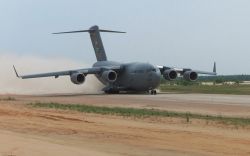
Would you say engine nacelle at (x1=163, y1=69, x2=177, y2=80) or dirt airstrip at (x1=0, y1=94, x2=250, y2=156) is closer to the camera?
dirt airstrip at (x1=0, y1=94, x2=250, y2=156)

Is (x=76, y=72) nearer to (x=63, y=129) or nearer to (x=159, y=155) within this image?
(x=63, y=129)

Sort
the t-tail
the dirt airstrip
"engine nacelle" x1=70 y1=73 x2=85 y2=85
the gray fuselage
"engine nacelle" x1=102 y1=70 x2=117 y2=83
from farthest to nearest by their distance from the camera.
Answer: the t-tail < "engine nacelle" x1=102 y1=70 x2=117 y2=83 < "engine nacelle" x1=70 y1=73 x2=85 y2=85 < the gray fuselage < the dirt airstrip

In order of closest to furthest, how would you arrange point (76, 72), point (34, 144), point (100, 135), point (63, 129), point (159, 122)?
point (34, 144) → point (100, 135) → point (63, 129) → point (159, 122) → point (76, 72)

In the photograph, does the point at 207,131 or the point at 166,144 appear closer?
the point at 166,144

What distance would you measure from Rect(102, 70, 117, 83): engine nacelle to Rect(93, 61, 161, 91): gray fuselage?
99 centimetres

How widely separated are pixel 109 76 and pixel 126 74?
1.84 m

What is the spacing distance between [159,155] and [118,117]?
37.3 feet

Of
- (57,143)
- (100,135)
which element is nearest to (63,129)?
(100,135)

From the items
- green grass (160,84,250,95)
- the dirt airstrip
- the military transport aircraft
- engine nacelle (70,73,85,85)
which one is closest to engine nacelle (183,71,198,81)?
the military transport aircraft

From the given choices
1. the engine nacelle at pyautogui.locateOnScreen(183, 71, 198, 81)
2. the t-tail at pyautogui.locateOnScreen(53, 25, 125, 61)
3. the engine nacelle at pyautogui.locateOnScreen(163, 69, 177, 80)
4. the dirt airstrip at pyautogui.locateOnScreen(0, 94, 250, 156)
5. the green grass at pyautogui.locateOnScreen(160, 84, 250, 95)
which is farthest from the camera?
the t-tail at pyautogui.locateOnScreen(53, 25, 125, 61)

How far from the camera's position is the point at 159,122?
2084 centimetres

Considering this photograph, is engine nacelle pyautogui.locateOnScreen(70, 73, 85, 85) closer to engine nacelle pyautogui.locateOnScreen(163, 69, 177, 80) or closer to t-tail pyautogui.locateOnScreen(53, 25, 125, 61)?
t-tail pyautogui.locateOnScreen(53, 25, 125, 61)

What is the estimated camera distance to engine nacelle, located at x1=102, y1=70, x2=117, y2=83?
52344 millimetres

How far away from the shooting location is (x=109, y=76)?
5238 centimetres
